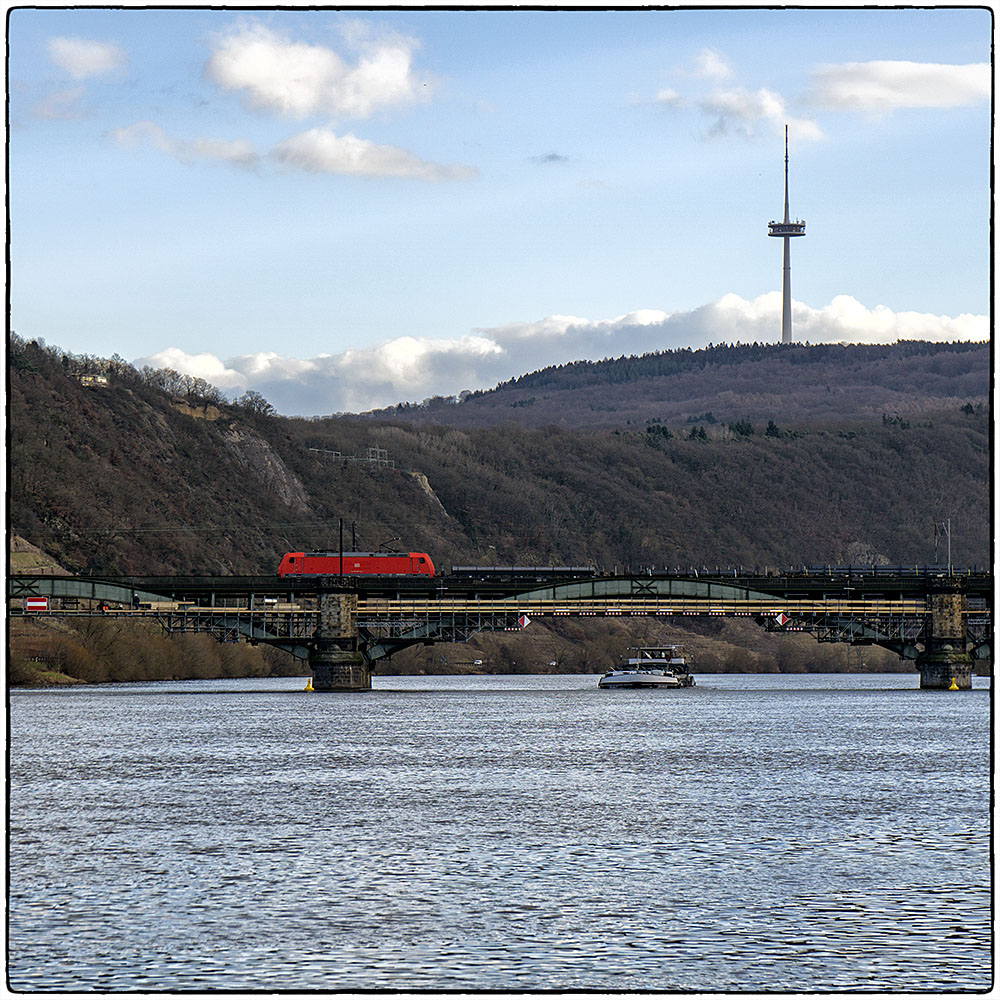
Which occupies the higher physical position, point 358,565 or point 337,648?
point 358,565

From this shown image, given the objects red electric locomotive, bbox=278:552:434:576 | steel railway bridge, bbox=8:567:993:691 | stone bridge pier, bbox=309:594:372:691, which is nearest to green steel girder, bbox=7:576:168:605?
steel railway bridge, bbox=8:567:993:691

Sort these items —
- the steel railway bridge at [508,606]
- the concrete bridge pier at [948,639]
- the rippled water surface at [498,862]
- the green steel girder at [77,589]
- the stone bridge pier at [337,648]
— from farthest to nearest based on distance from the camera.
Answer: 1. the concrete bridge pier at [948,639]
2. the stone bridge pier at [337,648]
3. the steel railway bridge at [508,606]
4. the green steel girder at [77,589]
5. the rippled water surface at [498,862]

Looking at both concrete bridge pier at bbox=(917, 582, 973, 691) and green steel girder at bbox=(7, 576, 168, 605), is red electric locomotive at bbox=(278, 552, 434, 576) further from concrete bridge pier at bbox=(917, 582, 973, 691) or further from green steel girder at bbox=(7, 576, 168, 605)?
concrete bridge pier at bbox=(917, 582, 973, 691)

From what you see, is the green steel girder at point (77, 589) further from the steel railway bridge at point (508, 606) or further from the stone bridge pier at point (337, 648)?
the stone bridge pier at point (337, 648)

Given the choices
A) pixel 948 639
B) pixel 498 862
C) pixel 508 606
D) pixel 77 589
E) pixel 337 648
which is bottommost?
pixel 337 648

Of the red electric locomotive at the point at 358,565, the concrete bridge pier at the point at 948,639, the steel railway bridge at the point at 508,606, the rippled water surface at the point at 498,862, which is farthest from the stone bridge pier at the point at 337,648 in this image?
the rippled water surface at the point at 498,862

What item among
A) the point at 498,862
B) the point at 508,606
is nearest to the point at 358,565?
the point at 508,606

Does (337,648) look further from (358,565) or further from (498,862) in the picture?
(498,862)
